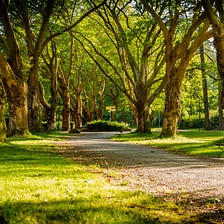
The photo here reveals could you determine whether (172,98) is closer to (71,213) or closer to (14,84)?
(14,84)

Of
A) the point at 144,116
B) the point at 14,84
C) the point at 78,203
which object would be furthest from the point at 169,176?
the point at 144,116

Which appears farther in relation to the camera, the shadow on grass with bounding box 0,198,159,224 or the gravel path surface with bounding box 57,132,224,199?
the gravel path surface with bounding box 57,132,224,199

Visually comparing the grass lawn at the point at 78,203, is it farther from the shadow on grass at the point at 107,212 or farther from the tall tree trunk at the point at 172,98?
the tall tree trunk at the point at 172,98

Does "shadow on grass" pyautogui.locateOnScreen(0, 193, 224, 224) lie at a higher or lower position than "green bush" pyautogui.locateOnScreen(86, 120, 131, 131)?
lower

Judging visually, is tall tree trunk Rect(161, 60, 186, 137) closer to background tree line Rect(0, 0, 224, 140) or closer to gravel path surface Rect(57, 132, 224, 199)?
background tree line Rect(0, 0, 224, 140)

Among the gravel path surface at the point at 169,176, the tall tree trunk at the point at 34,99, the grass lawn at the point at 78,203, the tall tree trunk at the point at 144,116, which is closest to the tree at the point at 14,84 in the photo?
the tall tree trunk at the point at 34,99

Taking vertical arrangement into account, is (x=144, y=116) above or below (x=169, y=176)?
above

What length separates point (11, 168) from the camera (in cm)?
890

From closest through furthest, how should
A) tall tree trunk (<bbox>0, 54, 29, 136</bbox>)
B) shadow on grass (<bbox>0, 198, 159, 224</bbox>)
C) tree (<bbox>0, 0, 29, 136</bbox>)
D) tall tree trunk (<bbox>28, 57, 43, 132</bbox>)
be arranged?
shadow on grass (<bbox>0, 198, 159, 224</bbox>), tall tree trunk (<bbox>0, 54, 29, 136</bbox>), tree (<bbox>0, 0, 29, 136</bbox>), tall tree trunk (<bbox>28, 57, 43, 132</bbox>)

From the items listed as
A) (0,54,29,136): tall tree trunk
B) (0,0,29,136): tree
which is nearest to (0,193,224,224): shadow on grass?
(0,54,29,136): tall tree trunk

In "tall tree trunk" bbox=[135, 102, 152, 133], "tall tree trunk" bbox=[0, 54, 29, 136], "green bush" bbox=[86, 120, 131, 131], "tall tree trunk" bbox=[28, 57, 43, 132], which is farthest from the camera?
"green bush" bbox=[86, 120, 131, 131]

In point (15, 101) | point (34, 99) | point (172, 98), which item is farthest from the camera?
point (34, 99)

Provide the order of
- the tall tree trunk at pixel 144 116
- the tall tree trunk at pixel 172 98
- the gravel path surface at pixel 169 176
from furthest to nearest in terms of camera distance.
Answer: the tall tree trunk at pixel 144 116, the tall tree trunk at pixel 172 98, the gravel path surface at pixel 169 176

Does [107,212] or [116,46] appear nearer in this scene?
[107,212]
